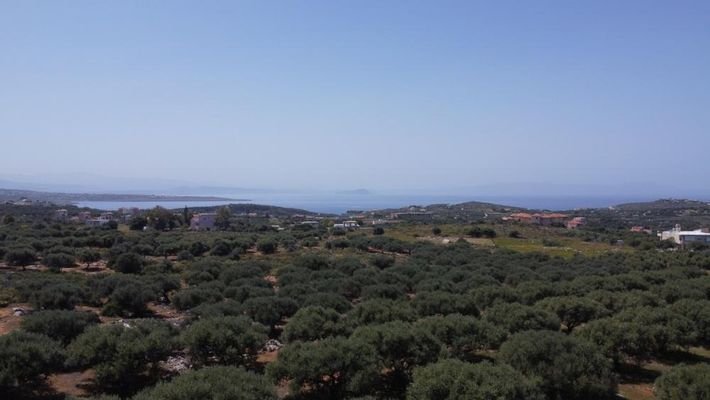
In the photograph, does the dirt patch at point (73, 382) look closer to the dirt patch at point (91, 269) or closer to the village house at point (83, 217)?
the dirt patch at point (91, 269)

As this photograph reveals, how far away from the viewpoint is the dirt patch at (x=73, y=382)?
1569cm

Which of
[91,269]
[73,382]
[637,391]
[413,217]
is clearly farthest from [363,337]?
[413,217]

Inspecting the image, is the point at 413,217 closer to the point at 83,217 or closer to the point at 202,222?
the point at 202,222

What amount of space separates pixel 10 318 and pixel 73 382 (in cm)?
1159

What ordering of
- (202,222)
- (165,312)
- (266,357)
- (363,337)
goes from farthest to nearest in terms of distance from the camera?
(202,222)
(165,312)
(266,357)
(363,337)

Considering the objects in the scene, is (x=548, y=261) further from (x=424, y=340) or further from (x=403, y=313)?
(x=424, y=340)

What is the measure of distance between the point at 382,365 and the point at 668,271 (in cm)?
3197

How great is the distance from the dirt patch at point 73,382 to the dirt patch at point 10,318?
6259 millimetres

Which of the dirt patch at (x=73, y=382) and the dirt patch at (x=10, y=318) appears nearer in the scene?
the dirt patch at (x=73, y=382)

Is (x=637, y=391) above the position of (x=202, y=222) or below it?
above

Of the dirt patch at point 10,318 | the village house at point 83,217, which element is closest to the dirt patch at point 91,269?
the dirt patch at point 10,318

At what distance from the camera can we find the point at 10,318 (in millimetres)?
25047

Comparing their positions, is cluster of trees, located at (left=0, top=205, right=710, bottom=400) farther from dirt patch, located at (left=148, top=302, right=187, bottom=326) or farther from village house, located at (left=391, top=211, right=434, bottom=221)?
village house, located at (left=391, top=211, right=434, bottom=221)

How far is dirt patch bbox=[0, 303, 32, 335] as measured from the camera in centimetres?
2292
